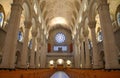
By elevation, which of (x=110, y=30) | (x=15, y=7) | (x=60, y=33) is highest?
(x=60, y=33)

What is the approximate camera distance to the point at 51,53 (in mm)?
36250

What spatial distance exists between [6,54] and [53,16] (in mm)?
22602

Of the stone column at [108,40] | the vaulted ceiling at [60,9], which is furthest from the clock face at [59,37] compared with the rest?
the stone column at [108,40]

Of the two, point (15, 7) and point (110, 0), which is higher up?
point (110, 0)

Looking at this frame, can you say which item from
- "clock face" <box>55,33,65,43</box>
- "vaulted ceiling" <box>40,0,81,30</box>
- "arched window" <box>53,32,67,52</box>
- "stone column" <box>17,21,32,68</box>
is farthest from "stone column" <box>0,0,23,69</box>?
"clock face" <box>55,33,65,43</box>

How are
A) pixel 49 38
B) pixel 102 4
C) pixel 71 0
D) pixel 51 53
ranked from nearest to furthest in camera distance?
1. pixel 102 4
2. pixel 71 0
3. pixel 51 53
4. pixel 49 38

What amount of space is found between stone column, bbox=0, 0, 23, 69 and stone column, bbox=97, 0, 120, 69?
7620 mm

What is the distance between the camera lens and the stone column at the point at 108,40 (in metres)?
10.6

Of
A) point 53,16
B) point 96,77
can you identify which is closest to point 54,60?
point 53,16

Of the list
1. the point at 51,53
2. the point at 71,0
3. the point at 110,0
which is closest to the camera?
the point at 110,0

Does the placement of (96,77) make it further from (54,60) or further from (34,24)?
(54,60)

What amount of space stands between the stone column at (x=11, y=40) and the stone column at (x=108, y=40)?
25.0ft

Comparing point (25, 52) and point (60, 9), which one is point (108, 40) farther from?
point (60, 9)

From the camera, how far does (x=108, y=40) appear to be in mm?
11312
